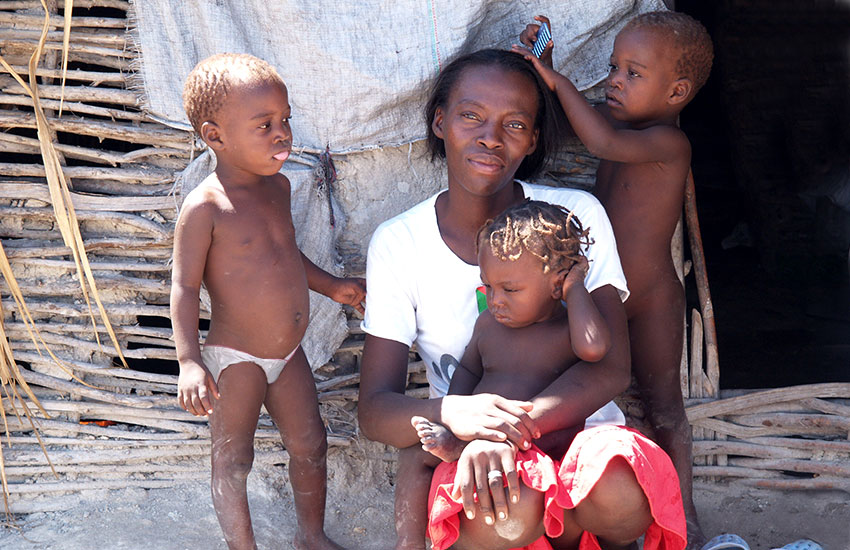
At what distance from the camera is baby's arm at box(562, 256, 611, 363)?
2.02 meters

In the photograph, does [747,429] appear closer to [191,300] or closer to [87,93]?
[191,300]

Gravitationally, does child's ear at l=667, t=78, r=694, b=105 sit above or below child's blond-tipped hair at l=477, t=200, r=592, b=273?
above

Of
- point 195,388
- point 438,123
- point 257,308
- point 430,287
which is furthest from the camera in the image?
point 438,123

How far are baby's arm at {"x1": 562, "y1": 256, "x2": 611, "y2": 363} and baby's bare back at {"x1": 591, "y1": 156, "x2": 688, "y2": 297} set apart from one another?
0.55 m

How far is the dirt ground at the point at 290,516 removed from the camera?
252 centimetres

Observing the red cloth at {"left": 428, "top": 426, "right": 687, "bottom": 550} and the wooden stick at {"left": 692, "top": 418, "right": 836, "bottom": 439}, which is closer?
the red cloth at {"left": 428, "top": 426, "right": 687, "bottom": 550}

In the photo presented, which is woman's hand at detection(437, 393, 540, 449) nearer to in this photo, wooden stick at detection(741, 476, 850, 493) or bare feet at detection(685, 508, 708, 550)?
bare feet at detection(685, 508, 708, 550)

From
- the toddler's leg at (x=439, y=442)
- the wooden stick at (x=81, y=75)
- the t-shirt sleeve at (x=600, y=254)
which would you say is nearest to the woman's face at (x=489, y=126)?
the t-shirt sleeve at (x=600, y=254)

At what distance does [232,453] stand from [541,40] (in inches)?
54.7

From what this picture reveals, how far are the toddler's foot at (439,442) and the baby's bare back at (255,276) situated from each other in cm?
53

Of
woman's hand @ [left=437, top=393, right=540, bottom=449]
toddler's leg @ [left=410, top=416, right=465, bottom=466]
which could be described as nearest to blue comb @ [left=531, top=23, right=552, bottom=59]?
woman's hand @ [left=437, top=393, right=540, bottom=449]

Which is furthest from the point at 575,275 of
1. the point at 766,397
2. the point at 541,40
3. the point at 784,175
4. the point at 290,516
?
the point at 784,175

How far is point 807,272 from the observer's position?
175 inches

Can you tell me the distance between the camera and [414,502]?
6.67 feet
